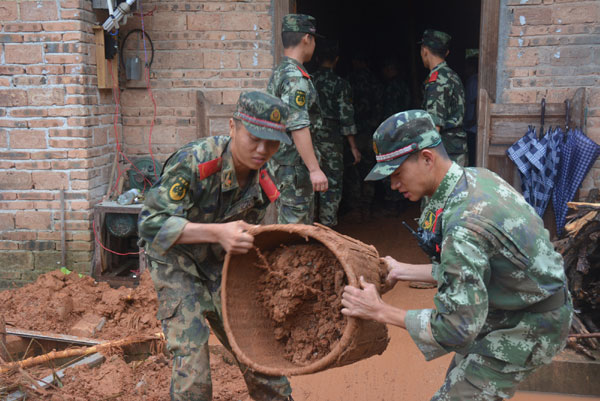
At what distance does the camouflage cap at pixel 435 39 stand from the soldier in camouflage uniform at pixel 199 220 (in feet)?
9.82

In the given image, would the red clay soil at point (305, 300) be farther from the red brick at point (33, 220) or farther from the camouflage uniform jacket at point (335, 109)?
the camouflage uniform jacket at point (335, 109)

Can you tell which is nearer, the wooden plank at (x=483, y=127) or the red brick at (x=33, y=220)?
the wooden plank at (x=483, y=127)

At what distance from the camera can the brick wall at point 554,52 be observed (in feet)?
17.6

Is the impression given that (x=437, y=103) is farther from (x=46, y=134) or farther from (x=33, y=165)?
(x=33, y=165)

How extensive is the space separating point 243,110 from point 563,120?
3.67 m

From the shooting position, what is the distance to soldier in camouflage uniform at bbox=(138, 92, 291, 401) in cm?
285

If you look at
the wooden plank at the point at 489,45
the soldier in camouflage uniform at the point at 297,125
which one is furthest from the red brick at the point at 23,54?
the wooden plank at the point at 489,45

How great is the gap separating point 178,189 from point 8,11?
12.0 feet

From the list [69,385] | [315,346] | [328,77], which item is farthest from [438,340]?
[328,77]

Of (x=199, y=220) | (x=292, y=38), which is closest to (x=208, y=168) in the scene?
(x=199, y=220)

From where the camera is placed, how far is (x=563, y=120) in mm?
5426

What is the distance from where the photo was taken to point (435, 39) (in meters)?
5.52

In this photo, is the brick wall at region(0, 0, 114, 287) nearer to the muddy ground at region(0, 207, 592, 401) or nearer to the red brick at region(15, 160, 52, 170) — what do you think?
the red brick at region(15, 160, 52, 170)

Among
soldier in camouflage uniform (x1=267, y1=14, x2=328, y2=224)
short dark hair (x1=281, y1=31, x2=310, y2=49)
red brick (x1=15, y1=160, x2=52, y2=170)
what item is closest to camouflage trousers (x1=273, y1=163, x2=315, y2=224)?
soldier in camouflage uniform (x1=267, y1=14, x2=328, y2=224)
